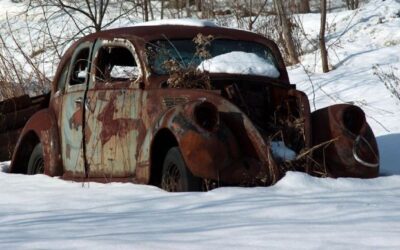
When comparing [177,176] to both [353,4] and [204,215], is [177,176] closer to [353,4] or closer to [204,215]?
[204,215]

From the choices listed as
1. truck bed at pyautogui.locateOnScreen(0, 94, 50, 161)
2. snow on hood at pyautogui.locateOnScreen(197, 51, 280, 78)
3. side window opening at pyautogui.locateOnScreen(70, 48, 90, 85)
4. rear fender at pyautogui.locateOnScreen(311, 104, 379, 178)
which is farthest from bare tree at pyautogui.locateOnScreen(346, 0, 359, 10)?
rear fender at pyautogui.locateOnScreen(311, 104, 379, 178)

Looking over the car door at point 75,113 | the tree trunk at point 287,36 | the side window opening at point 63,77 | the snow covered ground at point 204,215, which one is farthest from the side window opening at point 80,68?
the tree trunk at point 287,36

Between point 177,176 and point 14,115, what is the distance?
3.42 meters

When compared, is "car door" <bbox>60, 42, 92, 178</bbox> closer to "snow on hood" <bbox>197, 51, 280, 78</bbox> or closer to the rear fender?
"snow on hood" <bbox>197, 51, 280, 78</bbox>

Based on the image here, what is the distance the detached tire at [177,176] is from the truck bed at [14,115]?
3021mm

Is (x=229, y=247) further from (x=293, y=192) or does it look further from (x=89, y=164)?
(x=89, y=164)

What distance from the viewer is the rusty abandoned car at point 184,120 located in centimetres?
613

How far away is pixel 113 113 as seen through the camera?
23.3 feet

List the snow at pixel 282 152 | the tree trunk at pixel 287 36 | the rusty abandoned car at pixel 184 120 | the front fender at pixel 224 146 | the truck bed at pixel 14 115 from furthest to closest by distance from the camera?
the tree trunk at pixel 287 36
the truck bed at pixel 14 115
the snow at pixel 282 152
the rusty abandoned car at pixel 184 120
the front fender at pixel 224 146

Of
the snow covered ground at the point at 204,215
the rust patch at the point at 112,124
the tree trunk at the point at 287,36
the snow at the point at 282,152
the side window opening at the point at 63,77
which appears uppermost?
the tree trunk at the point at 287,36

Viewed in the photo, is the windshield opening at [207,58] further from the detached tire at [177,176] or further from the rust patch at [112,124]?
the detached tire at [177,176]

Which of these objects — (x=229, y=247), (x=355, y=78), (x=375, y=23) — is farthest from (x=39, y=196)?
(x=375, y=23)

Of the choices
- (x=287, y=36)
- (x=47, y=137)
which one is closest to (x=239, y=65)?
(x=47, y=137)

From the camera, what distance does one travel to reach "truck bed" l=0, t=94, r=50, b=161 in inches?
361
